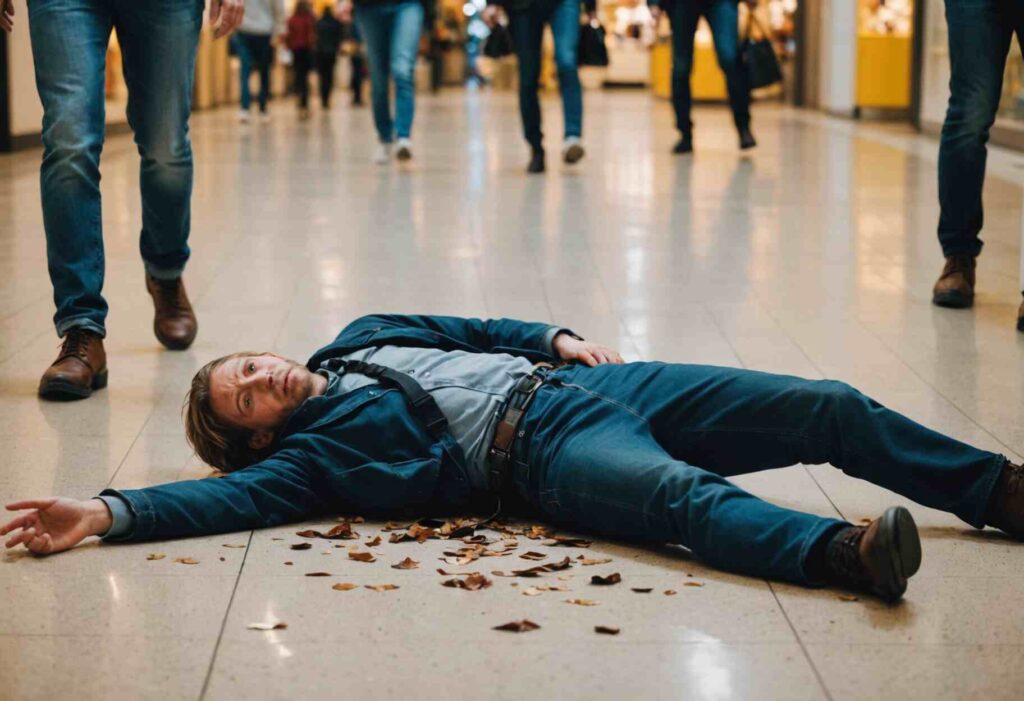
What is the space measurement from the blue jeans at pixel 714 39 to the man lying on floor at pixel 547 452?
28.6ft

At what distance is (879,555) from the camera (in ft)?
8.11

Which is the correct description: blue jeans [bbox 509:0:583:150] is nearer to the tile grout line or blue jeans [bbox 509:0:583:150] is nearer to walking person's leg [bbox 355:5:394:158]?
walking person's leg [bbox 355:5:394:158]

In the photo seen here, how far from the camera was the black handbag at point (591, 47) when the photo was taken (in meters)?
10.6

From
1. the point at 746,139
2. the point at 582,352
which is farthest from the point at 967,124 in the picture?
the point at 746,139

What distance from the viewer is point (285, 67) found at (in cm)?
3050

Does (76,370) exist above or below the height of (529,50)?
below

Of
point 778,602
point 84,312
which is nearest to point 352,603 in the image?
point 778,602

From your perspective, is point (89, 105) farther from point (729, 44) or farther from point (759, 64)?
point (759, 64)

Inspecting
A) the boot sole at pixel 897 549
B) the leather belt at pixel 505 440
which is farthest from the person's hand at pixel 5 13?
the boot sole at pixel 897 549

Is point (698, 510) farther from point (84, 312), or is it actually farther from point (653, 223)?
point (653, 223)

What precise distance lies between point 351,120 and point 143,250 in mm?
14352

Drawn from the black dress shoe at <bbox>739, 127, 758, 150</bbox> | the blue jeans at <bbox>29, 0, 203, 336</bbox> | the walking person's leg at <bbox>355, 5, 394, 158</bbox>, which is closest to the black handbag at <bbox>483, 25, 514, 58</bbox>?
the walking person's leg at <bbox>355, 5, 394, 158</bbox>

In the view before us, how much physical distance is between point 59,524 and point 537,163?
322 inches

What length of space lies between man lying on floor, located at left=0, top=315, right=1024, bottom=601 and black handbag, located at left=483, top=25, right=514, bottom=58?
7.80 metres
